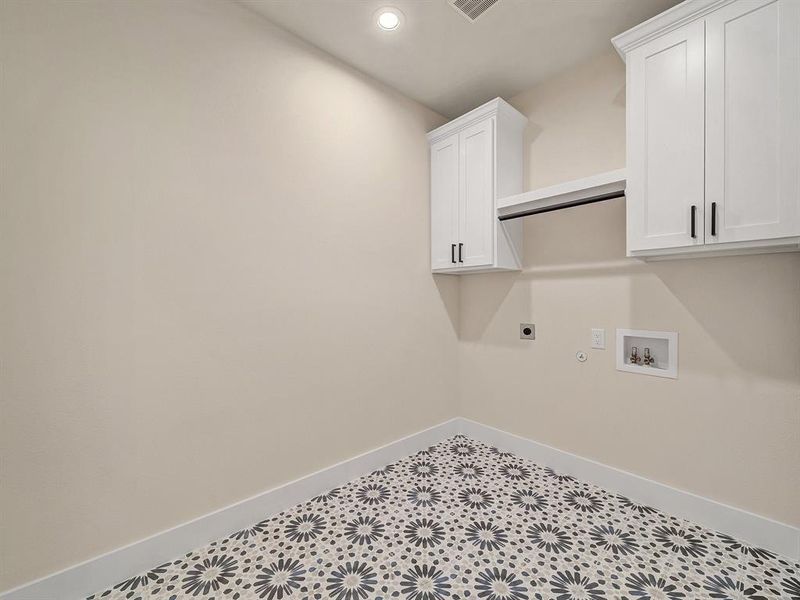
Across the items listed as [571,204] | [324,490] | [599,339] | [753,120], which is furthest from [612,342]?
[324,490]

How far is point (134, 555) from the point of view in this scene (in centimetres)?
147

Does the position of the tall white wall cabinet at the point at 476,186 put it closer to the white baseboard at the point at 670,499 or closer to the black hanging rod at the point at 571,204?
the black hanging rod at the point at 571,204

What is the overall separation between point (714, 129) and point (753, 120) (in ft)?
0.38

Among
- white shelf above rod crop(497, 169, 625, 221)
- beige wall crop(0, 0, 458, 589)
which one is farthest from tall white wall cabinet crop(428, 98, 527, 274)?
beige wall crop(0, 0, 458, 589)

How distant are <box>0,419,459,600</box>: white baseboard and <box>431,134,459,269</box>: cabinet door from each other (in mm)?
1411

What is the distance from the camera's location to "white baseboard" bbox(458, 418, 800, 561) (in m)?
1.57

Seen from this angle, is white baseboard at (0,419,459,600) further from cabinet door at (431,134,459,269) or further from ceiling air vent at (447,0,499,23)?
ceiling air vent at (447,0,499,23)

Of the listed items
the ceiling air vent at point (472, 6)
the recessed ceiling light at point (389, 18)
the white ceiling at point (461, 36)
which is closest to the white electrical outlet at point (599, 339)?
the white ceiling at point (461, 36)

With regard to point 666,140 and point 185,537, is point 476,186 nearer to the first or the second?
point 666,140

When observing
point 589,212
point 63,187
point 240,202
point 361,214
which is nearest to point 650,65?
point 589,212

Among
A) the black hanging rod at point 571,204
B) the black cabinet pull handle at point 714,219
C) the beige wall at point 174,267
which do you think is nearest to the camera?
the beige wall at point 174,267

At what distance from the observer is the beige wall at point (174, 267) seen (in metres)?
1.29

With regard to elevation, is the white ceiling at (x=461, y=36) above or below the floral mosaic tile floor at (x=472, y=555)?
above

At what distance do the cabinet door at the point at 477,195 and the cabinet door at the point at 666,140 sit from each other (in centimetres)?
79
